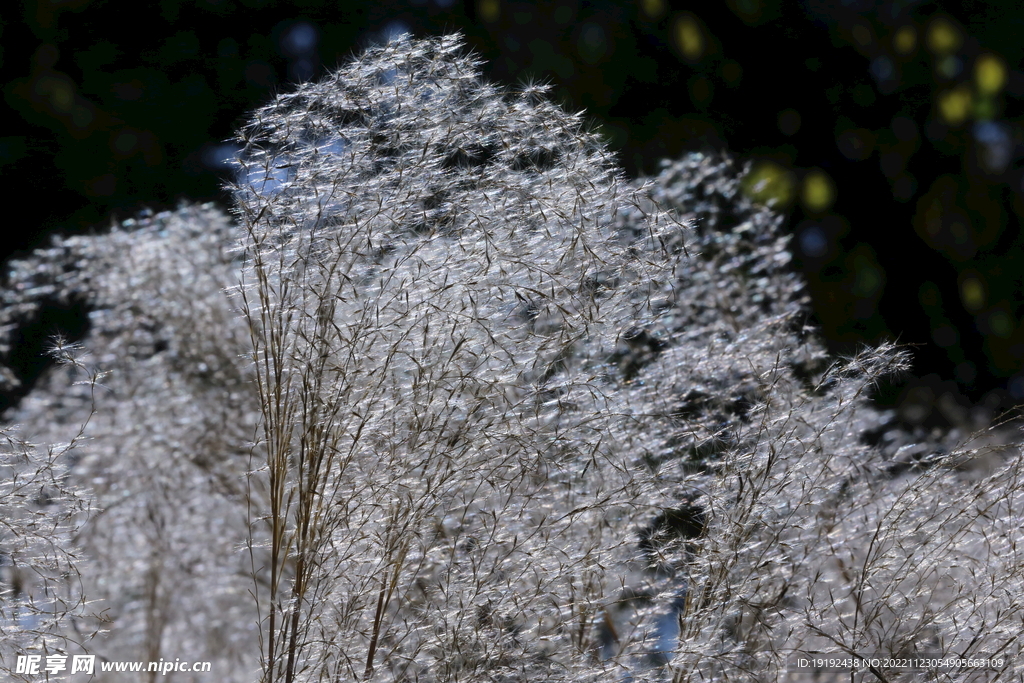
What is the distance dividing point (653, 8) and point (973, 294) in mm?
3343

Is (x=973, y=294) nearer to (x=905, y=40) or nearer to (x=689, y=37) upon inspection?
(x=905, y=40)

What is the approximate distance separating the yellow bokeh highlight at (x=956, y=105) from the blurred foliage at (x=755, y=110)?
0.01 meters

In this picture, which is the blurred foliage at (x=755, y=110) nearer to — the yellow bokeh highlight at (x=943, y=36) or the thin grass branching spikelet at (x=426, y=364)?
the yellow bokeh highlight at (x=943, y=36)

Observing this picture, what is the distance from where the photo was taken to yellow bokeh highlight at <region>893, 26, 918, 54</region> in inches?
297

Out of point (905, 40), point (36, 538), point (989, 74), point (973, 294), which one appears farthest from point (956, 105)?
point (36, 538)

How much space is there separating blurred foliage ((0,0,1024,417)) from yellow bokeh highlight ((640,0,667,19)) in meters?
0.02

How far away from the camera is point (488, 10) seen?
4.98 metres

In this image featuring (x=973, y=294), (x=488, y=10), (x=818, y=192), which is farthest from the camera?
(x=973, y=294)

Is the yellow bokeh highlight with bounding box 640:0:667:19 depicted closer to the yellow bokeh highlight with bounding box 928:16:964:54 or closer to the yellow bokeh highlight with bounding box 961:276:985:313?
the yellow bokeh highlight with bounding box 928:16:964:54

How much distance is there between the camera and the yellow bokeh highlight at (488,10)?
16.2 feet

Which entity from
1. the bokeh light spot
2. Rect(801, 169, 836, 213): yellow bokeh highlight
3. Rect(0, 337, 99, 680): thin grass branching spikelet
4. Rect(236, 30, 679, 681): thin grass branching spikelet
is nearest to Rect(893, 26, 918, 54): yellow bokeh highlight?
the bokeh light spot

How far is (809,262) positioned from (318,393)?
4954mm

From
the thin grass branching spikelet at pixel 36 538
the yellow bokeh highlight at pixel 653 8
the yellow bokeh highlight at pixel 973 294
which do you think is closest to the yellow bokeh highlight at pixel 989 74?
the yellow bokeh highlight at pixel 973 294

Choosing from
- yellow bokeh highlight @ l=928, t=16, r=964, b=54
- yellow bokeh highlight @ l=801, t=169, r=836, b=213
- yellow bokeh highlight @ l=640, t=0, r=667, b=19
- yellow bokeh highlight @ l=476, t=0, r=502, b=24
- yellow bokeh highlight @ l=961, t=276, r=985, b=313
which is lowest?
yellow bokeh highlight @ l=961, t=276, r=985, b=313
